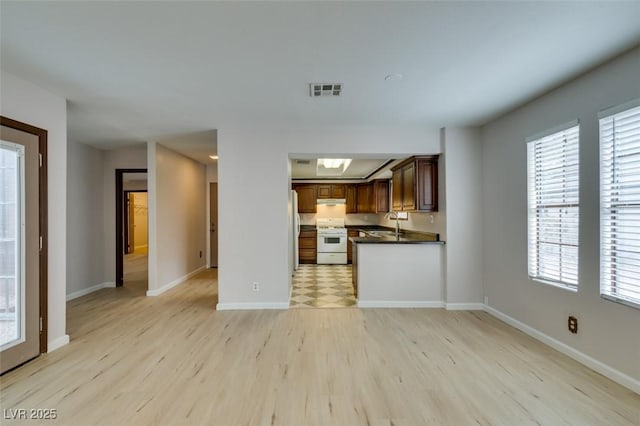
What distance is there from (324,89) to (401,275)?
108 inches

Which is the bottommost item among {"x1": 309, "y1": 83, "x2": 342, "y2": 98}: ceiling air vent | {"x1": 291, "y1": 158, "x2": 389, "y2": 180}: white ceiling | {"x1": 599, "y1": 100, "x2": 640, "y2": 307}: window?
{"x1": 599, "y1": 100, "x2": 640, "y2": 307}: window

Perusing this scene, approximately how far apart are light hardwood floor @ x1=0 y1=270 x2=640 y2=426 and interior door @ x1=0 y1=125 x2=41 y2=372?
0.24 meters

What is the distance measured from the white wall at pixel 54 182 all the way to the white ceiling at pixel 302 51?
0.14 m

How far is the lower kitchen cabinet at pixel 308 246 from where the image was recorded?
7.63 metres

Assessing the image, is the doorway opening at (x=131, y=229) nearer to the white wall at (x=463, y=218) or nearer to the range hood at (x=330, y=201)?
the range hood at (x=330, y=201)

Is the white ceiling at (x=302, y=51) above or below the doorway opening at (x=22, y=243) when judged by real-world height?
above

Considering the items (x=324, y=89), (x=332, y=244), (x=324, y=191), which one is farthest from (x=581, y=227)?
(x=324, y=191)

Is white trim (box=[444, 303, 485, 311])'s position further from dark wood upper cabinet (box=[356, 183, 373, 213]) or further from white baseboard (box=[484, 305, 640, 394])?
dark wood upper cabinet (box=[356, 183, 373, 213])

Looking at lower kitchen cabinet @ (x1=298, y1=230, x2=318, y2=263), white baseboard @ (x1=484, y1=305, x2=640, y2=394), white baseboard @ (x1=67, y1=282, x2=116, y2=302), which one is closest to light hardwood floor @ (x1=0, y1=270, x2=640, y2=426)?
white baseboard @ (x1=484, y1=305, x2=640, y2=394)

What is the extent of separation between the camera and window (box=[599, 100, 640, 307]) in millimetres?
2141

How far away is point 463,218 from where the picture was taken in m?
4.04

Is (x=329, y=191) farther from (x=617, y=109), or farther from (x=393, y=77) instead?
(x=617, y=109)

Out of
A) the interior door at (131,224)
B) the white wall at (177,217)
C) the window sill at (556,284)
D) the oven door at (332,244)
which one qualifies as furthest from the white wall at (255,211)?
the interior door at (131,224)

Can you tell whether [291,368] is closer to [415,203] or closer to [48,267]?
[48,267]
